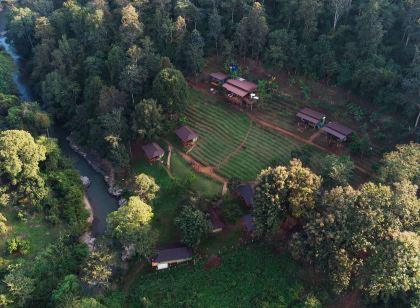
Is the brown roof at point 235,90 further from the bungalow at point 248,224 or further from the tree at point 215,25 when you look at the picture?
the bungalow at point 248,224

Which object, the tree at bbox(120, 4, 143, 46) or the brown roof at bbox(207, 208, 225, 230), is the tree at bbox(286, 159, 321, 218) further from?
the tree at bbox(120, 4, 143, 46)

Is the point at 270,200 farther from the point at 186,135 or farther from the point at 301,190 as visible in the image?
the point at 186,135

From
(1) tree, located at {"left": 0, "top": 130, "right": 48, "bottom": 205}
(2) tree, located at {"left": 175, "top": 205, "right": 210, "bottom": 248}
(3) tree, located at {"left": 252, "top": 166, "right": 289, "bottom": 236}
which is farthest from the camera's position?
(1) tree, located at {"left": 0, "top": 130, "right": 48, "bottom": 205}

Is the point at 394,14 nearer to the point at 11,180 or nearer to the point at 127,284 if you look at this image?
the point at 127,284

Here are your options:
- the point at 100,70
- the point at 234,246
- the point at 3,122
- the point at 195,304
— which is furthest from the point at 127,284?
the point at 100,70

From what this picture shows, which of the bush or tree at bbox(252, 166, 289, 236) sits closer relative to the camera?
tree at bbox(252, 166, 289, 236)

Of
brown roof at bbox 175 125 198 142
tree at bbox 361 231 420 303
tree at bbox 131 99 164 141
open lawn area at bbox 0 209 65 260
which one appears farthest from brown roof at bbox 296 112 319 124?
open lawn area at bbox 0 209 65 260

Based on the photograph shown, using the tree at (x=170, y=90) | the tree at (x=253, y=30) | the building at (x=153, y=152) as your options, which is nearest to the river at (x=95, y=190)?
the building at (x=153, y=152)
